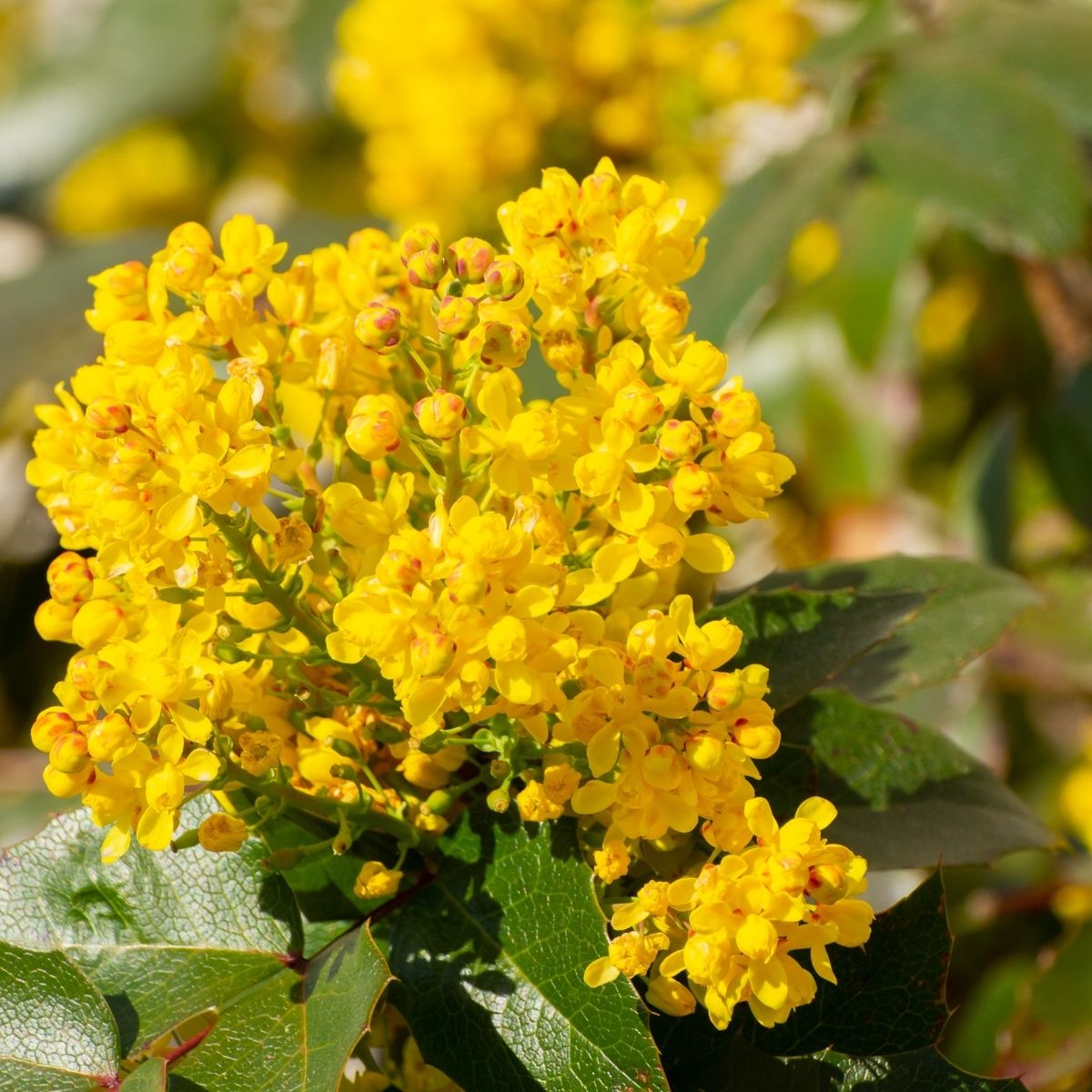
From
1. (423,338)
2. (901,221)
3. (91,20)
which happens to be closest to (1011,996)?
(901,221)

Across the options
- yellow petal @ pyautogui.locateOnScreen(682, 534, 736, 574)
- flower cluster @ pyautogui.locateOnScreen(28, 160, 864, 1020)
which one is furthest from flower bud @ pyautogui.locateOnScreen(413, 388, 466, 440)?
yellow petal @ pyautogui.locateOnScreen(682, 534, 736, 574)

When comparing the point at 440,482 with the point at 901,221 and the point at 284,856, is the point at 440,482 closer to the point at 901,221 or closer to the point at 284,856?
the point at 284,856

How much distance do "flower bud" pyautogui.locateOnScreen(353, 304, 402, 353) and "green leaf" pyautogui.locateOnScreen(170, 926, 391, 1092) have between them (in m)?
0.25

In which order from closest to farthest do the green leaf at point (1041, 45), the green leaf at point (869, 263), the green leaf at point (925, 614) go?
the green leaf at point (925, 614) → the green leaf at point (1041, 45) → the green leaf at point (869, 263)

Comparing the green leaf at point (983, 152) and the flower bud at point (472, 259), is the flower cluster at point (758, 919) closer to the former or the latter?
the flower bud at point (472, 259)

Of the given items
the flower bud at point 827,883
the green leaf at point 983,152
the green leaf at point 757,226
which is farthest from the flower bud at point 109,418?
the green leaf at point 983,152

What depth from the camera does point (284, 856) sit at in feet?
1.86

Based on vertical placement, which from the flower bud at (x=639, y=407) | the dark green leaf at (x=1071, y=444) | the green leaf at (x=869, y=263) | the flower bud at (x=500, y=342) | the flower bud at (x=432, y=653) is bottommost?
the dark green leaf at (x=1071, y=444)

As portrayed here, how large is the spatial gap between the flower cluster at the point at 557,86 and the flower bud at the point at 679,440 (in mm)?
996

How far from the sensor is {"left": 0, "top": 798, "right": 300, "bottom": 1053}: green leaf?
60 cm

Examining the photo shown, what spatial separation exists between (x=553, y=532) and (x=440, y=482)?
0.06m

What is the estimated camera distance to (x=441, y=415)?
0.54 metres

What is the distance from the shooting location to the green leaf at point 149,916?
1.96 feet

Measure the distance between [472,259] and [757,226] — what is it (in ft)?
2.05
